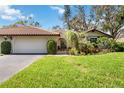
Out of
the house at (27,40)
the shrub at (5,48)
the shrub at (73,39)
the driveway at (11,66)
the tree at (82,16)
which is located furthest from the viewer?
the tree at (82,16)

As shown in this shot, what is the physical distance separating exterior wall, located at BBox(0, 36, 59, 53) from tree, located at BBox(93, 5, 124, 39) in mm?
13882

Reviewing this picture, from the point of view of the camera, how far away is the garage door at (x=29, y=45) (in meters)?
29.5

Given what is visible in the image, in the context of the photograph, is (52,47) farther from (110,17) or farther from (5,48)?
(110,17)

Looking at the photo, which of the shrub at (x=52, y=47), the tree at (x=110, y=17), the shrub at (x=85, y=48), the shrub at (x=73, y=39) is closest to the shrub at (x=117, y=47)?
the shrub at (x=85, y=48)

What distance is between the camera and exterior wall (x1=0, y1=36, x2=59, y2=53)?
2945 centimetres

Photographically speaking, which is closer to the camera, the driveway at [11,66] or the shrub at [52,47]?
the driveway at [11,66]

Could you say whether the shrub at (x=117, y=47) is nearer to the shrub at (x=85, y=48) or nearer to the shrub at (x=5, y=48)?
the shrub at (x=85, y=48)

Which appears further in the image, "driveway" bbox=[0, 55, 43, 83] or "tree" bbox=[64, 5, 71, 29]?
"tree" bbox=[64, 5, 71, 29]

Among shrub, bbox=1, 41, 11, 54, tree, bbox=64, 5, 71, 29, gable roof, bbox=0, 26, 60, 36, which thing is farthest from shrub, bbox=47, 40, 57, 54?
tree, bbox=64, 5, 71, 29

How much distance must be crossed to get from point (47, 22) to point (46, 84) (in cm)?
4261

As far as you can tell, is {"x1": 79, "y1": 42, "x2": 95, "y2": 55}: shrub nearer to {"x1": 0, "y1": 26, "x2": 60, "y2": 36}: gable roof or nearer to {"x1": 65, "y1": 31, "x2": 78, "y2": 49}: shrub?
{"x1": 65, "y1": 31, "x2": 78, "y2": 49}: shrub

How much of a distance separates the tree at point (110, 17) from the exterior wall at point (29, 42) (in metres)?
13.9

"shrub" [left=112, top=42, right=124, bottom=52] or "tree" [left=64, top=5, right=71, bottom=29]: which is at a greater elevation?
"tree" [left=64, top=5, right=71, bottom=29]

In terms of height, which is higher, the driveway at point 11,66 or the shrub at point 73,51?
the shrub at point 73,51
